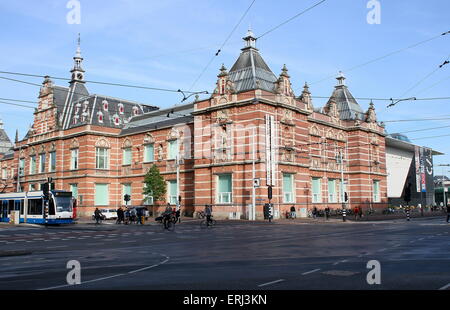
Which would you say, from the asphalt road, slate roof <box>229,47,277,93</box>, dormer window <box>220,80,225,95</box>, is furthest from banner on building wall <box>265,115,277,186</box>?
the asphalt road

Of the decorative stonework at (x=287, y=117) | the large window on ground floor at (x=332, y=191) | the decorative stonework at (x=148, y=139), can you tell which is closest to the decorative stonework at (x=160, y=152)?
the decorative stonework at (x=148, y=139)

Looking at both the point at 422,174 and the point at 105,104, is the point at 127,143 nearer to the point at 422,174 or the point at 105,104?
the point at 105,104

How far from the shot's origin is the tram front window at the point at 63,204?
1537 inches

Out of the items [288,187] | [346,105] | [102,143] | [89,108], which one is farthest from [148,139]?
[346,105]

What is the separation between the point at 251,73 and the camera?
44.2m

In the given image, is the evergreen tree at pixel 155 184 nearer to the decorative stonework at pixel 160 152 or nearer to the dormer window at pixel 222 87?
the decorative stonework at pixel 160 152

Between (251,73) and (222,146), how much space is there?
7715 millimetres

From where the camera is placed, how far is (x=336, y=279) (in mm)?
9562

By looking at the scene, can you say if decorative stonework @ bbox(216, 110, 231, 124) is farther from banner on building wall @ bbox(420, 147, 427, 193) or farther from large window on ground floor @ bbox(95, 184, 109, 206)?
banner on building wall @ bbox(420, 147, 427, 193)

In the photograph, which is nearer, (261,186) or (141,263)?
(141,263)
